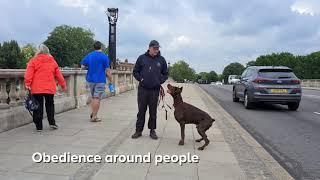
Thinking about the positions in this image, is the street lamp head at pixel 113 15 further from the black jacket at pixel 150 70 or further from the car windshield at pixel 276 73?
the black jacket at pixel 150 70

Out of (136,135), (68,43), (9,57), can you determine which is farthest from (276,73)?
(68,43)

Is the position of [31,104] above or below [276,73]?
below

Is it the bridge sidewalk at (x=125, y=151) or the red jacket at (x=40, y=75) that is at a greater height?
the red jacket at (x=40, y=75)

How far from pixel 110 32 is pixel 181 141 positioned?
54.8 feet

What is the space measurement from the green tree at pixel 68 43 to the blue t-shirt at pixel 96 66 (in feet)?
239

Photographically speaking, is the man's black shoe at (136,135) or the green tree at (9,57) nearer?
the man's black shoe at (136,135)

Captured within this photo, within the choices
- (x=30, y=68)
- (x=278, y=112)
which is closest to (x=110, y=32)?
(x=278, y=112)

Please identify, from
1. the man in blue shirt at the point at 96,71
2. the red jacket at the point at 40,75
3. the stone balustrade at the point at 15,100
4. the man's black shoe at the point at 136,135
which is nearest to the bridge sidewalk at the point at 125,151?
the man's black shoe at the point at 136,135

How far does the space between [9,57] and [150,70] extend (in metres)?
81.4

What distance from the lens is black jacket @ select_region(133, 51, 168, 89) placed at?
358 inches

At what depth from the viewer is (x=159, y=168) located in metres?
6.91

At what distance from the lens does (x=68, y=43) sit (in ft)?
385

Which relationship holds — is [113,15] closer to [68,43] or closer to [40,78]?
[40,78]

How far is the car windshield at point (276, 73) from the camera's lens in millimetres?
18203
